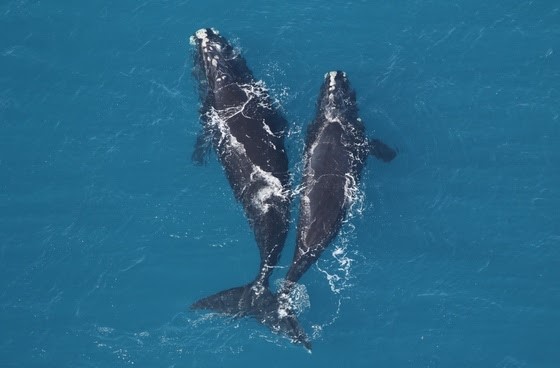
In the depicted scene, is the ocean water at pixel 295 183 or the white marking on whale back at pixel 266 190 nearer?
the ocean water at pixel 295 183

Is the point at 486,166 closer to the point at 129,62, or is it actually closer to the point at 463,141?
the point at 463,141

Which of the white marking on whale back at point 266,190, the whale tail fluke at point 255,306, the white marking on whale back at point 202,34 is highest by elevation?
the white marking on whale back at point 202,34

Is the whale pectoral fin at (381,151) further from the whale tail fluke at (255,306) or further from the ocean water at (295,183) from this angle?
the whale tail fluke at (255,306)

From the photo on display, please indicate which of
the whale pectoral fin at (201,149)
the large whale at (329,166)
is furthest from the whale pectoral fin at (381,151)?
the whale pectoral fin at (201,149)

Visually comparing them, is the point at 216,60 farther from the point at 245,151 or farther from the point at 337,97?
the point at 337,97

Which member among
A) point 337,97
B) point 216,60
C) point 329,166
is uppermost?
point 216,60


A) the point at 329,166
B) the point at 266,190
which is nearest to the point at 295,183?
the point at 266,190

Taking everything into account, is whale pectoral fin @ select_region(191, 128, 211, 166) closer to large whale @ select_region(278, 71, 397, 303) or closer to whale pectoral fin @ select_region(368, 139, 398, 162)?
large whale @ select_region(278, 71, 397, 303)
